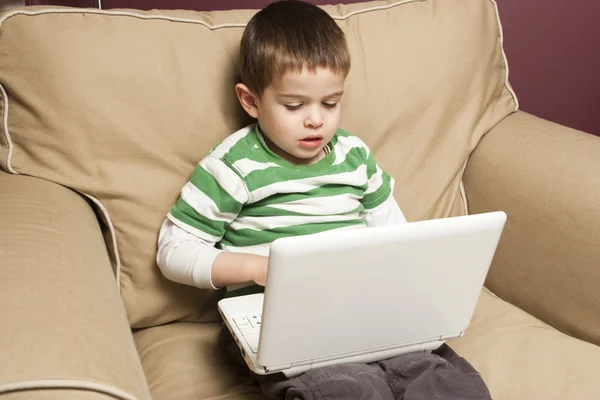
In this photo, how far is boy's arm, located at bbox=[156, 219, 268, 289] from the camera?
1.12 m

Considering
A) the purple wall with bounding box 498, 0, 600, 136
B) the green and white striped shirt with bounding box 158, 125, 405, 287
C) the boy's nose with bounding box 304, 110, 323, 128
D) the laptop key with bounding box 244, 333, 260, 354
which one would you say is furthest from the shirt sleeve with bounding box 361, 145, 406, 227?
the purple wall with bounding box 498, 0, 600, 136

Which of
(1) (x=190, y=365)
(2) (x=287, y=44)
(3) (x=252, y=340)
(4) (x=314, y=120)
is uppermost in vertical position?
(2) (x=287, y=44)

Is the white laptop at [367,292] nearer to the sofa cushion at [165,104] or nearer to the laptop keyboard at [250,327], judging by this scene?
the laptop keyboard at [250,327]

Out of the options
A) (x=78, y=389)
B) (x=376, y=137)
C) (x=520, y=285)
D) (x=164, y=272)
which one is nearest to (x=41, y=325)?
(x=78, y=389)

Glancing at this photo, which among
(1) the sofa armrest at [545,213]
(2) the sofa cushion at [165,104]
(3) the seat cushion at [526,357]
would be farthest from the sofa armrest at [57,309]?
(1) the sofa armrest at [545,213]

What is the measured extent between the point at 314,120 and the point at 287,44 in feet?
0.41

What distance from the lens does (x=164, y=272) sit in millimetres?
1191

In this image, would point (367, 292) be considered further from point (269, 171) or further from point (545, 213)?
point (545, 213)

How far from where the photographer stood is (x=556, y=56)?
2.12 m

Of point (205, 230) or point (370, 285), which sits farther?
point (205, 230)

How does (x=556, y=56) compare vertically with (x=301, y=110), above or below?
below

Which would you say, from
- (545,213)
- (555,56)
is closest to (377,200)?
(545,213)

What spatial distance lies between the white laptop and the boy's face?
0.32m

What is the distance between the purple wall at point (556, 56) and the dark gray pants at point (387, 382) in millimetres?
1261
